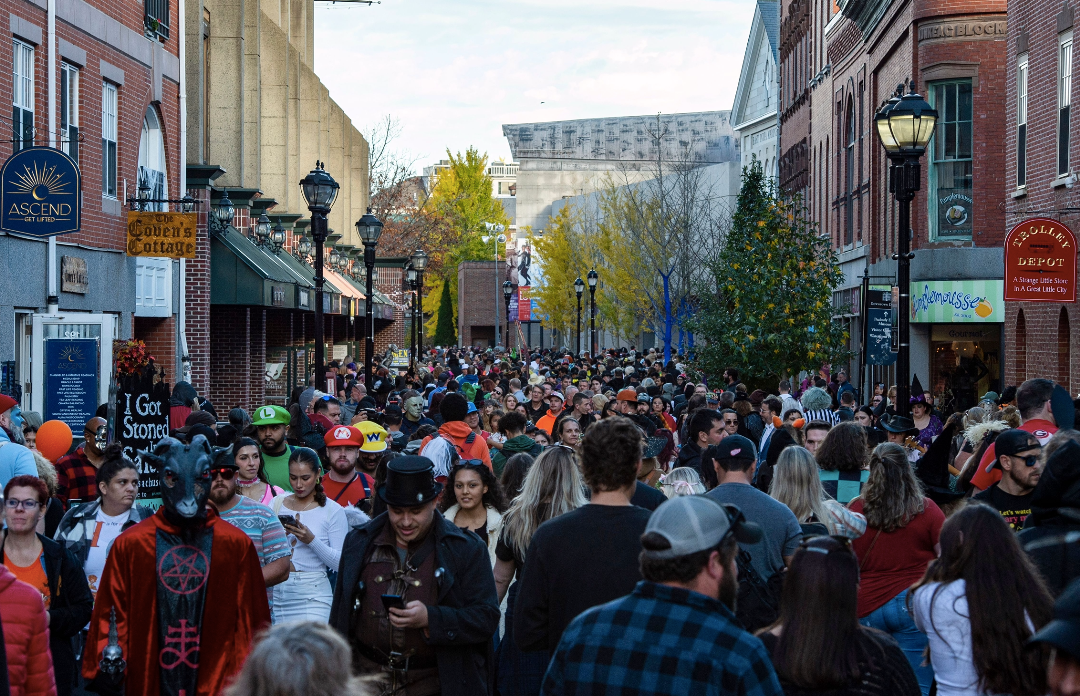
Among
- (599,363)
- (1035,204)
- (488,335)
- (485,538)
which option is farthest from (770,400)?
(488,335)

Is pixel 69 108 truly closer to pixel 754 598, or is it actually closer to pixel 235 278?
pixel 235 278

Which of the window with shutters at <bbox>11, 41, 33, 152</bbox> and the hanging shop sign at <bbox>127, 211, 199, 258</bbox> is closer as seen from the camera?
the window with shutters at <bbox>11, 41, 33, 152</bbox>

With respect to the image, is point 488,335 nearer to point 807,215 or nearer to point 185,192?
point 807,215

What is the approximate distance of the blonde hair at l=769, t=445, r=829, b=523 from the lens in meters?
7.34

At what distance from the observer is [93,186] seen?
20781 mm

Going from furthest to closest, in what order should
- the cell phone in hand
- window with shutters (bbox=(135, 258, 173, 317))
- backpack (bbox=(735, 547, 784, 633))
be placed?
window with shutters (bbox=(135, 258, 173, 317))
backpack (bbox=(735, 547, 784, 633))
the cell phone in hand

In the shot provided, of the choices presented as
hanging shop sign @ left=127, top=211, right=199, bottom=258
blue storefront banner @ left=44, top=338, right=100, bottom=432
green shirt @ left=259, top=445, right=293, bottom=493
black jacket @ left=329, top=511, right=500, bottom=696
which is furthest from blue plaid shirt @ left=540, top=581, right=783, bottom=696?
hanging shop sign @ left=127, top=211, right=199, bottom=258

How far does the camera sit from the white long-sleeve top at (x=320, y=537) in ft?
24.2

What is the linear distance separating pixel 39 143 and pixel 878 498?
1500 cm

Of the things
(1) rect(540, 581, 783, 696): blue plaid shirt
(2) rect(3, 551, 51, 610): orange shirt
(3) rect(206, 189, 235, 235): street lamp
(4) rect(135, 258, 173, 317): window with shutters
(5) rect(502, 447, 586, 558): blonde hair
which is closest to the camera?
(1) rect(540, 581, 783, 696): blue plaid shirt

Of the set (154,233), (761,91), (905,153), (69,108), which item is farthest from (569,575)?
(761,91)

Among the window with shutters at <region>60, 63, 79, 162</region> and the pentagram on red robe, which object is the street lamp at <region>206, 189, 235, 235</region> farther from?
the pentagram on red robe

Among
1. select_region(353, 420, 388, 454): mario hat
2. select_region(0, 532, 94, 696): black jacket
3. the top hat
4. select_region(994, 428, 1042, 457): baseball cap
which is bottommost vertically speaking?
select_region(0, 532, 94, 696): black jacket

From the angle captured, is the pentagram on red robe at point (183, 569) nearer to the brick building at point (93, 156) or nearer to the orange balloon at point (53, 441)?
the orange balloon at point (53, 441)
